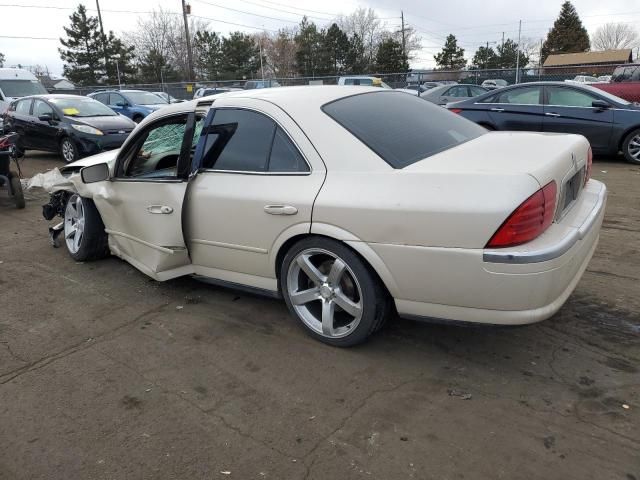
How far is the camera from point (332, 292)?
3.13 m

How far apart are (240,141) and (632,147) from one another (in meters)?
8.32

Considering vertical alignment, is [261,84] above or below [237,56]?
below

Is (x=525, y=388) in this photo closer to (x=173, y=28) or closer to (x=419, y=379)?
(x=419, y=379)

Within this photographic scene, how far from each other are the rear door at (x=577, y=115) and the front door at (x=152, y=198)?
24.5 ft

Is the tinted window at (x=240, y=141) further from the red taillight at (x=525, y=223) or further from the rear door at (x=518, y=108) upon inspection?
the rear door at (x=518, y=108)

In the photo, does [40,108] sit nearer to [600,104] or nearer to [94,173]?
[94,173]

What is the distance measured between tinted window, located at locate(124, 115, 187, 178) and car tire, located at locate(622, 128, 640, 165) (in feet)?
26.7

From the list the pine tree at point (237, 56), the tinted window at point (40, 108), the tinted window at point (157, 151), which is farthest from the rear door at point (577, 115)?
the pine tree at point (237, 56)

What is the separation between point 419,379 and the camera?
2.90 meters

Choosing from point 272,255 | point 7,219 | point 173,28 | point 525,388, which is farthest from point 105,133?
point 173,28

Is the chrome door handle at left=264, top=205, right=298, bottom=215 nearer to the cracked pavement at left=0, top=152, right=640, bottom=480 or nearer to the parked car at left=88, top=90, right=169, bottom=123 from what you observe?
the cracked pavement at left=0, top=152, right=640, bottom=480

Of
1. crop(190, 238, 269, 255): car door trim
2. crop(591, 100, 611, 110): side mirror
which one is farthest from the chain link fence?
crop(190, 238, 269, 255): car door trim

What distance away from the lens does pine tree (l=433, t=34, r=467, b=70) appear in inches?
2741

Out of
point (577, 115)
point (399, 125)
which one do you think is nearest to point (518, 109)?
point (577, 115)
